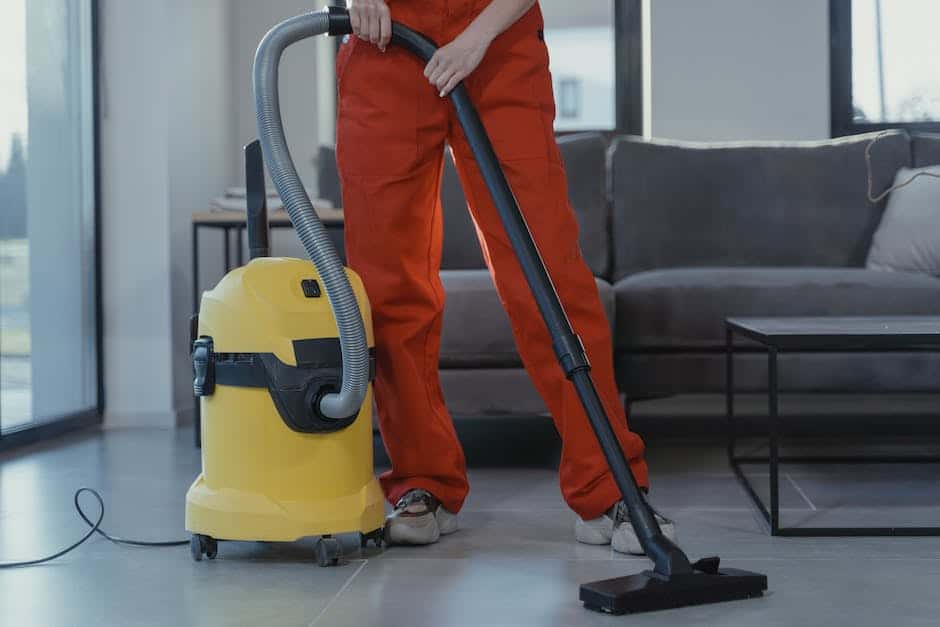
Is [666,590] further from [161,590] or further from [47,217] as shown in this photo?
[47,217]

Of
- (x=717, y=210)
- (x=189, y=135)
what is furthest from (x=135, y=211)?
(x=717, y=210)

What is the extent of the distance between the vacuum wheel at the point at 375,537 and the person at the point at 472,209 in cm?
2

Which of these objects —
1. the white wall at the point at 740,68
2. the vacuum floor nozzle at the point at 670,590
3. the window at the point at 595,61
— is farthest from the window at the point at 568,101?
the vacuum floor nozzle at the point at 670,590

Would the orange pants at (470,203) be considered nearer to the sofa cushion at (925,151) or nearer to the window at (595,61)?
the sofa cushion at (925,151)

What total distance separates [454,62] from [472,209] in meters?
0.25

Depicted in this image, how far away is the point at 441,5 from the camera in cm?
178

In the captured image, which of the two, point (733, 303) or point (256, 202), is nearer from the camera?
point (256, 202)

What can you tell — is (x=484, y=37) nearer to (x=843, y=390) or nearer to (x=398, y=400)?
(x=398, y=400)

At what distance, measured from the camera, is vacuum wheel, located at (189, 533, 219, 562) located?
5.51ft

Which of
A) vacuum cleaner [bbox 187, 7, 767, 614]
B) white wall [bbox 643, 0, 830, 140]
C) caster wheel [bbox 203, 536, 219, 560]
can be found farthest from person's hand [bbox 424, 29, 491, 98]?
white wall [bbox 643, 0, 830, 140]

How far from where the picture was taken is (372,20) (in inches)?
67.4

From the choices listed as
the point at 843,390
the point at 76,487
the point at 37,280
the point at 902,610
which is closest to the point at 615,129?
the point at 843,390

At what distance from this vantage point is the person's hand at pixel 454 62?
5.51 feet

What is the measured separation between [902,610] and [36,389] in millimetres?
2461
